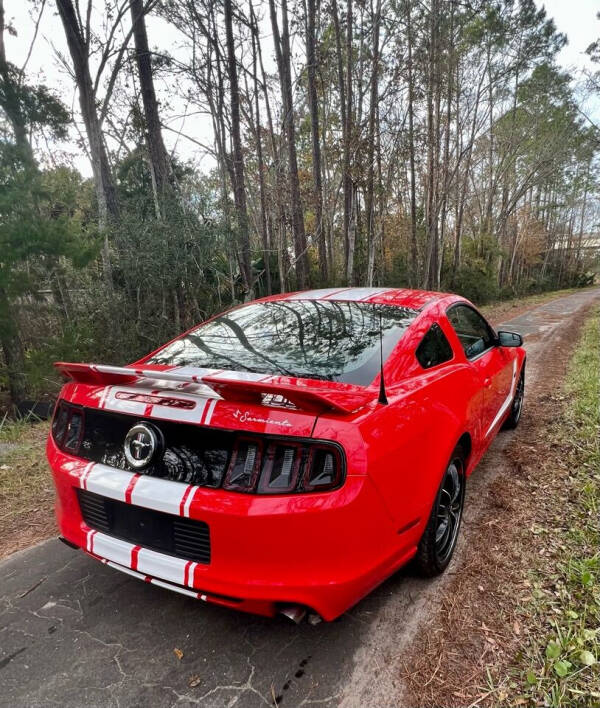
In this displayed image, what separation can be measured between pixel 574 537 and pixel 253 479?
2020 millimetres

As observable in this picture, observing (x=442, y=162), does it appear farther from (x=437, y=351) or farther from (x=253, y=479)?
(x=253, y=479)

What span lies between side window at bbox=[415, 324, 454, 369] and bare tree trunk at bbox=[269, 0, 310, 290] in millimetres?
8463

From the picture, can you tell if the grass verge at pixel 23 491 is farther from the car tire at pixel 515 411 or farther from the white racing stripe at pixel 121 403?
the car tire at pixel 515 411

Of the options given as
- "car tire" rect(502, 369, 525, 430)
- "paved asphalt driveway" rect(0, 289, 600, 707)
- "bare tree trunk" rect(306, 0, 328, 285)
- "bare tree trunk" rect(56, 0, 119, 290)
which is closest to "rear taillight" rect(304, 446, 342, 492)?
"paved asphalt driveway" rect(0, 289, 600, 707)

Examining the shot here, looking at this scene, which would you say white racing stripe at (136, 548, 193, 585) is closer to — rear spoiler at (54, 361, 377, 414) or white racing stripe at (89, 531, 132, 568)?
white racing stripe at (89, 531, 132, 568)

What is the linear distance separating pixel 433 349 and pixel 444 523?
3.04 ft

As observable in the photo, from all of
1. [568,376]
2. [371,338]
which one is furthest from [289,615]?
[568,376]

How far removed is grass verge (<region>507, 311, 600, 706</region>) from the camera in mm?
1549

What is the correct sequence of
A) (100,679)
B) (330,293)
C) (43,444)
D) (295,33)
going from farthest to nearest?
(295,33) < (43,444) < (330,293) < (100,679)

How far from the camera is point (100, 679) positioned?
5.40ft

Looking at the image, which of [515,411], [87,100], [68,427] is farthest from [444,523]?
[87,100]

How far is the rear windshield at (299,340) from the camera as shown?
1.97 meters

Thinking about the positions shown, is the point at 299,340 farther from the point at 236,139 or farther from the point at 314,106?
the point at 314,106

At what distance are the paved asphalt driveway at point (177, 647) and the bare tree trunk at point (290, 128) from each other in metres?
9.27
